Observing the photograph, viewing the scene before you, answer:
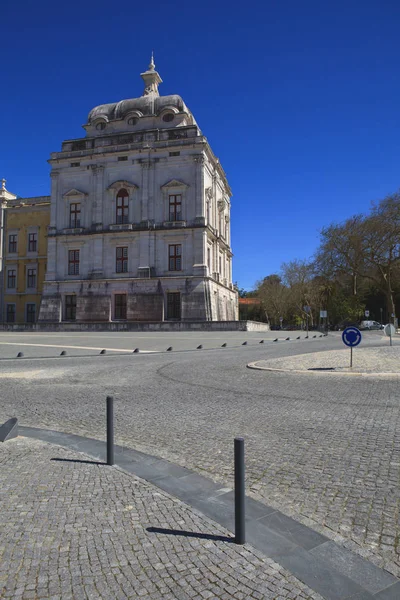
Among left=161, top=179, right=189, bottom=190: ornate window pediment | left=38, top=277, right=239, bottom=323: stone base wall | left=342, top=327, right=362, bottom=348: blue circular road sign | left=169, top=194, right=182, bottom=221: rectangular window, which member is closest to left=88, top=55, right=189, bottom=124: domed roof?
left=161, top=179, right=189, bottom=190: ornate window pediment

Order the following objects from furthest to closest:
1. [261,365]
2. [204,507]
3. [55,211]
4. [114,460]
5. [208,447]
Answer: [55,211] → [261,365] → [208,447] → [114,460] → [204,507]

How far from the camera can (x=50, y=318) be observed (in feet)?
159

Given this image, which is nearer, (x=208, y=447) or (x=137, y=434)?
(x=208, y=447)

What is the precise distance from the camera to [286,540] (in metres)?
3.21

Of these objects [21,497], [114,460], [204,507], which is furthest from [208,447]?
[21,497]

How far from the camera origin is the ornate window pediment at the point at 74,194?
163ft

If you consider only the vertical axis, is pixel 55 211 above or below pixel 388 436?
above

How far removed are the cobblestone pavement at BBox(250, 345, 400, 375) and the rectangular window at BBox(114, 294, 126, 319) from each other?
33.7 metres

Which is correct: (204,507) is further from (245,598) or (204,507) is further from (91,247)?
(91,247)

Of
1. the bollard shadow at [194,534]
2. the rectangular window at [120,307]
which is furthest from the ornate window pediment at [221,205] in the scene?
the bollard shadow at [194,534]

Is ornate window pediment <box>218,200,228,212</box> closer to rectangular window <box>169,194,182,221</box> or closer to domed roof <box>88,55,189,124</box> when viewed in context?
rectangular window <box>169,194,182,221</box>

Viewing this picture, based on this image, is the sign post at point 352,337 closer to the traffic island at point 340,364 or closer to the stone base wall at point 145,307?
the traffic island at point 340,364

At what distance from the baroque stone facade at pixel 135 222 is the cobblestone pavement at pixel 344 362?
28.9 m

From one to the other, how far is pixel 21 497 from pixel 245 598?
7.62 ft
